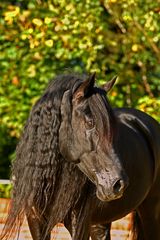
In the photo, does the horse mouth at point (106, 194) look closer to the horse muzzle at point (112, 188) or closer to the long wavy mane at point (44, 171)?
the horse muzzle at point (112, 188)

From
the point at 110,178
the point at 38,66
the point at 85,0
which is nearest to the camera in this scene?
the point at 110,178

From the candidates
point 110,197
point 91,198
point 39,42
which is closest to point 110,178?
point 110,197

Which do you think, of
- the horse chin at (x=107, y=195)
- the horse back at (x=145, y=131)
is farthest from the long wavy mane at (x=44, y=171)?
the horse back at (x=145, y=131)

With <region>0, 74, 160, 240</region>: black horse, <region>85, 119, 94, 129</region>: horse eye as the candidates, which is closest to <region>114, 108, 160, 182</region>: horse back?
<region>0, 74, 160, 240</region>: black horse

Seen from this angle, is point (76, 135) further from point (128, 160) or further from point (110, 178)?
point (128, 160)

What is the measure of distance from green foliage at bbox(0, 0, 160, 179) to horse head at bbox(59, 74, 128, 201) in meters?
3.96

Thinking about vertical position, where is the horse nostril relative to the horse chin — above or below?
above

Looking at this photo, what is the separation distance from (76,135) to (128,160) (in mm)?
778

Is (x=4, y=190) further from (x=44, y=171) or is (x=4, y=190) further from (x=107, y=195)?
(x=107, y=195)

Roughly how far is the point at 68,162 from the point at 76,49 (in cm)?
470

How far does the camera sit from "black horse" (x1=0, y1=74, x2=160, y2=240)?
11.4ft

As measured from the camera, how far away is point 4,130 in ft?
30.0

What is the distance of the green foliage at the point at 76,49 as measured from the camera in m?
7.91

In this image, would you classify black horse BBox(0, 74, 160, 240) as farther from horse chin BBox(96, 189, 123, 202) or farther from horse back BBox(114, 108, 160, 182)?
horse back BBox(114, 108, 160, 182)
